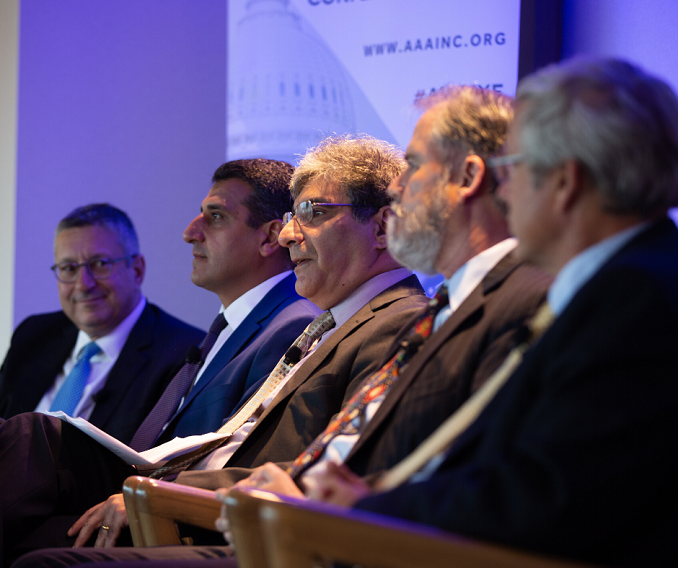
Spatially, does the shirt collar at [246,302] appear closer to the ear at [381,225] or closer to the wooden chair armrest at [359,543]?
the ear at [381,225]

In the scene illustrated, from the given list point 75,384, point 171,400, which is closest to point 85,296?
point 75,384

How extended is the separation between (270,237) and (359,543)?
6.82ft

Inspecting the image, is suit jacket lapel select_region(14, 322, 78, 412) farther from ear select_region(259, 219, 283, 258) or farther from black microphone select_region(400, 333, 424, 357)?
black microphone select_region(400, 333, 424, 357)

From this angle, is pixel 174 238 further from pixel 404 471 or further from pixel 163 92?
pixel 404 471

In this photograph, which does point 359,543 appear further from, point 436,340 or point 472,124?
point 472,124

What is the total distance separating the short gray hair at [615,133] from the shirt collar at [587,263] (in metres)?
0.04

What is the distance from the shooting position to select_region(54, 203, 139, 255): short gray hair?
3697 millimetres

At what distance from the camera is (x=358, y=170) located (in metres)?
2.29

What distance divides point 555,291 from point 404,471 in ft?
1.22

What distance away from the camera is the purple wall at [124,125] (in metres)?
4.73

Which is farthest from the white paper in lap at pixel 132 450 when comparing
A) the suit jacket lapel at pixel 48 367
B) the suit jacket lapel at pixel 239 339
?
the suit jacket lapel at pixel 48 367

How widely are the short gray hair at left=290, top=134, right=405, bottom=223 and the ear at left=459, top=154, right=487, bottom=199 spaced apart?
0.70m

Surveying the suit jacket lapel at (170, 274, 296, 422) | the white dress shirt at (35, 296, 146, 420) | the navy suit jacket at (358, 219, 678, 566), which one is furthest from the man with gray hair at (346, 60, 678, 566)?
the white dress shirt at (35, 296, 146, 420)

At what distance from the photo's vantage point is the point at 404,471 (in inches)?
46.8
